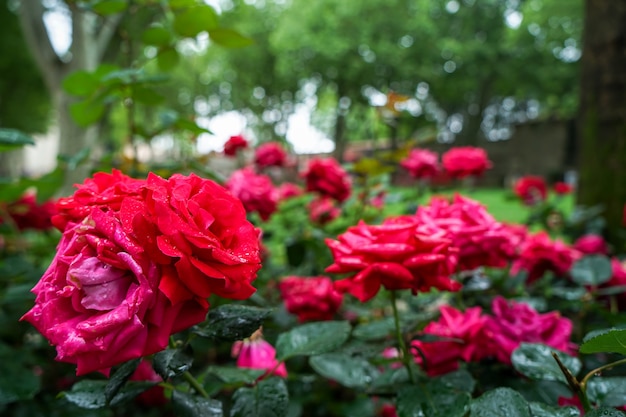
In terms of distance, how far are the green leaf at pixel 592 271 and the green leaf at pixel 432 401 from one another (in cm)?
72

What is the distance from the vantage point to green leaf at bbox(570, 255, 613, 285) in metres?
1.24

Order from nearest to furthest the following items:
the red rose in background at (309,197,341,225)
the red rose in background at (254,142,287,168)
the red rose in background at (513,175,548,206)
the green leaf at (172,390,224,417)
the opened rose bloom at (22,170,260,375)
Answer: the opened rose bloom at (22,170,260,375) → the green leaf at (172,390,224,417) → the red rose in background at (309,197,341,225) → the red rose in background at (254,142,287,168) → the red rose in background at (513,175,548,206)

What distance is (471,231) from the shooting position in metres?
0.92

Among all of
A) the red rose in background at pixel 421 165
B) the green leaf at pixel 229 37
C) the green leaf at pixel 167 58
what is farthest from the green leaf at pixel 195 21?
the red rose in background at pixel 421 165

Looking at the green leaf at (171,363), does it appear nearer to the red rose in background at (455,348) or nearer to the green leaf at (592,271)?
the red rose in background at (455,348)

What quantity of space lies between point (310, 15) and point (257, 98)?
14.3 ft

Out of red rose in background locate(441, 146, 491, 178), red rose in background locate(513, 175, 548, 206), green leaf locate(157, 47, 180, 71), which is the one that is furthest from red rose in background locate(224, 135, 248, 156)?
red rose in background locate(513, 175, 548, 206)

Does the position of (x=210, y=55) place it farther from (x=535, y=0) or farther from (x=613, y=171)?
(x=613, y=171)

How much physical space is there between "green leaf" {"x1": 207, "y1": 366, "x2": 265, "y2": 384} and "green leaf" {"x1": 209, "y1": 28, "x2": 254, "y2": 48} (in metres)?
0.72

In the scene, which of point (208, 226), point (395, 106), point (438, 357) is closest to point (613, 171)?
point (395, 106)

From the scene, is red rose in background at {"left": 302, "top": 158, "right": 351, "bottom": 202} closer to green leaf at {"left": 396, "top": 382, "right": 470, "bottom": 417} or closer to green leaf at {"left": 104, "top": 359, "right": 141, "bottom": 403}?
green leaf at {"left": 396, "top": 382, "right": 470, "bottom": 417}

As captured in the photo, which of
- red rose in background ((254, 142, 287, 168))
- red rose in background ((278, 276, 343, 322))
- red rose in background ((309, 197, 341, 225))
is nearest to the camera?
red rose in background ((278, 276, 343, 322))

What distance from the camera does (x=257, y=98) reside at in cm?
2028

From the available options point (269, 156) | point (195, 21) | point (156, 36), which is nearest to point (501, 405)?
point (195, 21)
